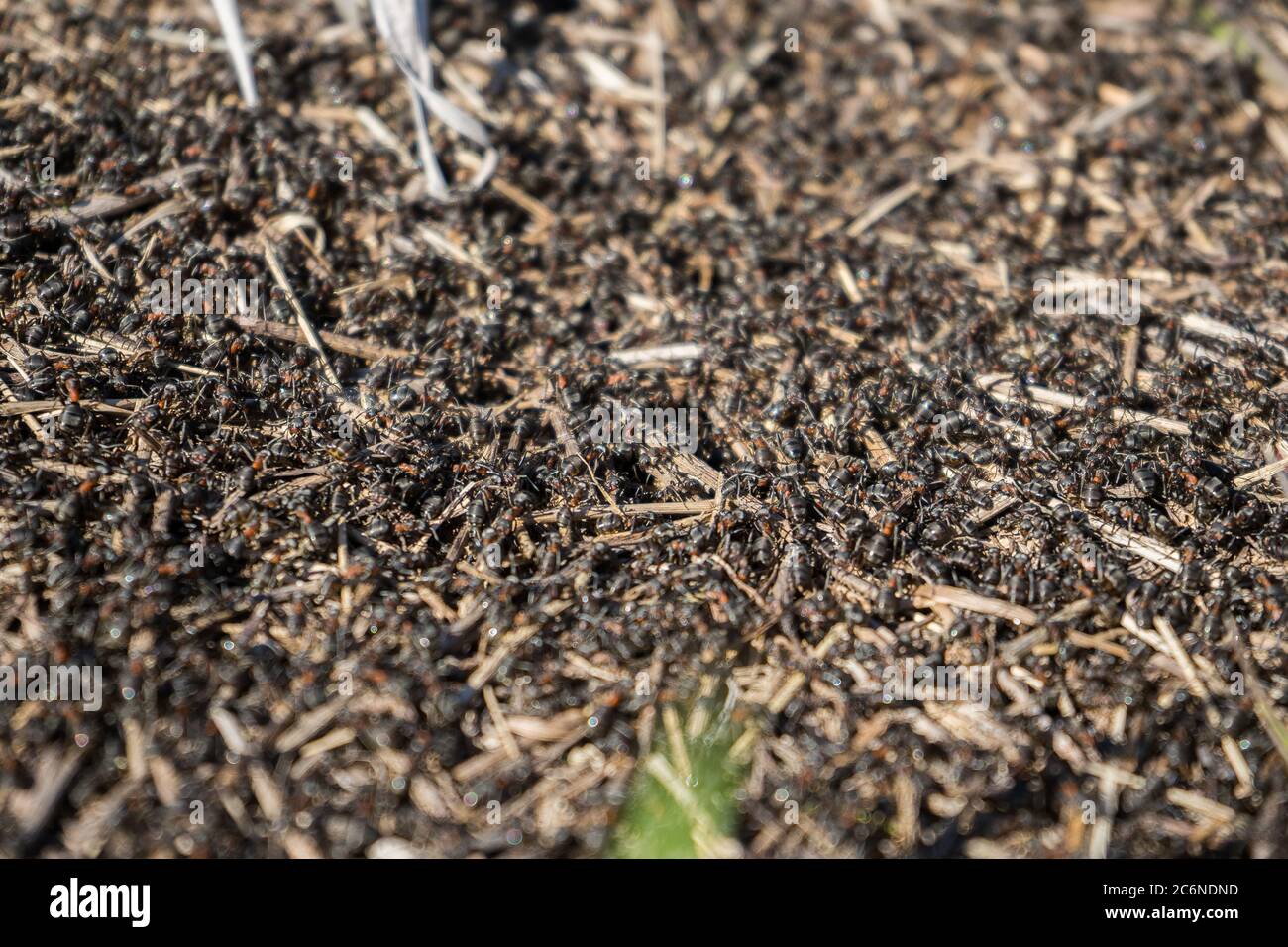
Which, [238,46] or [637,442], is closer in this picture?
[637,442]

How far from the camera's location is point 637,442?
473 cm

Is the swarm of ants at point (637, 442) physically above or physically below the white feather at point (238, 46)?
below

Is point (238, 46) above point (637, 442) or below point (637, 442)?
above

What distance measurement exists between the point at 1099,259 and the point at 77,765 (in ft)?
17.1

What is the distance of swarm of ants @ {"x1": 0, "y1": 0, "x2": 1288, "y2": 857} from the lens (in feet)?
11.9

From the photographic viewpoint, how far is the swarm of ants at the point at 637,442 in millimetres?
3627

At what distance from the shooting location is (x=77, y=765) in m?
3.49

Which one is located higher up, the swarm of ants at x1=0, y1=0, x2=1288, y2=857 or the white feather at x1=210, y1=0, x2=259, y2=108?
the white feather at x1=210, y1=0, x2=259, y2=108

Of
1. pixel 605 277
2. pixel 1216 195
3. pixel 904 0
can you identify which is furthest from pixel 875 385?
pixel 904 0

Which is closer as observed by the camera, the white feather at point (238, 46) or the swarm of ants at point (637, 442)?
the swarm of ants at point (637, 442)

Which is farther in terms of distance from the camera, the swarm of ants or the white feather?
the white feather
